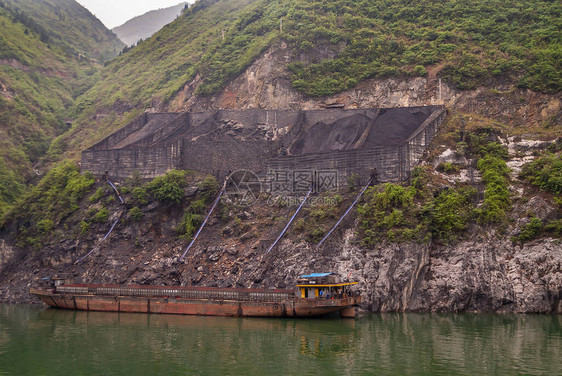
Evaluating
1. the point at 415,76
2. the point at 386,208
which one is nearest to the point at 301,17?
the point at 415,76

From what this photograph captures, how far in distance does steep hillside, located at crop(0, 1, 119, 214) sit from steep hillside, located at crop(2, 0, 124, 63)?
0.72 ft

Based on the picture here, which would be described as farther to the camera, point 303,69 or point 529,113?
point 303,69

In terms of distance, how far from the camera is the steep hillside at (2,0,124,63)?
342 ft

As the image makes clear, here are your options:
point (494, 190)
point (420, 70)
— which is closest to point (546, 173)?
point (494, 190)

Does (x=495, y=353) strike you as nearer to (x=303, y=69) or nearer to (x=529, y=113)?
(x=529, y=113)

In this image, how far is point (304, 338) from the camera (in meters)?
29.1

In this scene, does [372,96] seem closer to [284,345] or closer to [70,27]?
[284,345]

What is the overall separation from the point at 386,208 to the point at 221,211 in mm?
14056

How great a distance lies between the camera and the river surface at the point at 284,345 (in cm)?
2253

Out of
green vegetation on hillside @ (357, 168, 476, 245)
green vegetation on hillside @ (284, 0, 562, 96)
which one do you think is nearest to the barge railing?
green vegetation on hillside @ (357, 168, 476, 245)

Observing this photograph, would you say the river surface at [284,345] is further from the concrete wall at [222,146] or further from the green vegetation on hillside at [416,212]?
the concrete wall at [222,146]

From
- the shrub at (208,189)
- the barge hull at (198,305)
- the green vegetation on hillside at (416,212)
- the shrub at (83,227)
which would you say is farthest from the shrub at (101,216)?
the green vegetation on hillside at (416,212)

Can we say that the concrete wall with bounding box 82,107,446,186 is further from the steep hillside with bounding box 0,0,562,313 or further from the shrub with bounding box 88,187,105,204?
the shrub with bounding box 88,187,105,204

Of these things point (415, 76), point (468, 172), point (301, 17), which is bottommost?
point (468, 172)
